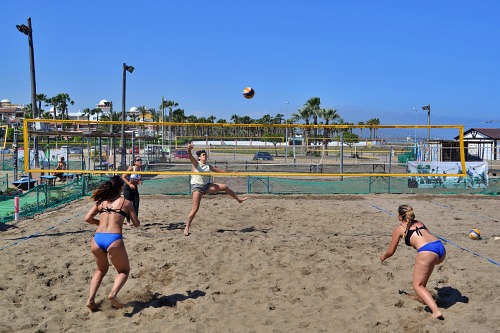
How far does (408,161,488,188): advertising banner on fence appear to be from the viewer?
16.4 metres

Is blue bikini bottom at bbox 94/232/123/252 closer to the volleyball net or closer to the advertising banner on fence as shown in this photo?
the volleyball net

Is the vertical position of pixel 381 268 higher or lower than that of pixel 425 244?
lower

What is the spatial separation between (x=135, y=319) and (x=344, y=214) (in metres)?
7.03

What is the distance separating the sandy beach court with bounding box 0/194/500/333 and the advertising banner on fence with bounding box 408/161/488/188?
6412 millimetres

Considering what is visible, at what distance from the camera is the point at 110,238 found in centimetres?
472

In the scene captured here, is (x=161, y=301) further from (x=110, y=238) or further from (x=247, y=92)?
(x=247, y=92)

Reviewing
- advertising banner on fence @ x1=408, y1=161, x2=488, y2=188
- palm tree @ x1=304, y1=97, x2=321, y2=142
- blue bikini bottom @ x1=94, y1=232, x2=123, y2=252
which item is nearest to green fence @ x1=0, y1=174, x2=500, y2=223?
advertising banner on fence @ x1=408, y1=161, x2=488, y2=188

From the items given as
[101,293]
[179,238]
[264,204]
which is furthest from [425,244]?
[264,204]

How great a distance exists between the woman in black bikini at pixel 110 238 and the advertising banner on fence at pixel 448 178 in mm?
13374

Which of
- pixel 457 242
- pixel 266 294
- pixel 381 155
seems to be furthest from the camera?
pixel 381 155

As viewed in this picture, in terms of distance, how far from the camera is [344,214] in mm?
10906

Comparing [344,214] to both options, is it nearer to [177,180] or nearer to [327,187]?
[327,187]

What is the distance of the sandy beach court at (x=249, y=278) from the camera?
4.70 m

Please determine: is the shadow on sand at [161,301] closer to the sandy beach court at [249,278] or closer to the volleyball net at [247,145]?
the sandy beach court at [249,278]
